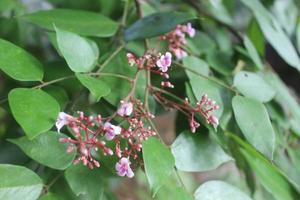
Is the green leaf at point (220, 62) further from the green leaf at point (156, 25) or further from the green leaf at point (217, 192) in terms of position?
the green leaf at point (217, 192)

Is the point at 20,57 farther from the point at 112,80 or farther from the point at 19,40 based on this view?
the point at 19,40

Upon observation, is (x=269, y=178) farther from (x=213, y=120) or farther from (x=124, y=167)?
(x=124, y=167)

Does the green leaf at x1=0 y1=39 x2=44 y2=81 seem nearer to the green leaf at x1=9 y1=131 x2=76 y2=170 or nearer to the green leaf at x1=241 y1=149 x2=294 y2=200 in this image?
the green leaf at x1=9 y1=131 x2=76 y2=170

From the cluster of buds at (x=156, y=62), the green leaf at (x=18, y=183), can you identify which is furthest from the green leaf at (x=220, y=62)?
the green leaf at (x=18, y=183)

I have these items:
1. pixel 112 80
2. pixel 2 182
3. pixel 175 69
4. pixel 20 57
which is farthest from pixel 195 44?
pixel 2 182

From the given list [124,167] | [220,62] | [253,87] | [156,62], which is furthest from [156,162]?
[220,62]

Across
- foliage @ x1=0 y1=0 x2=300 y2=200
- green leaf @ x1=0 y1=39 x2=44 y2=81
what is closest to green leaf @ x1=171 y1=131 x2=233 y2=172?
foliage @ x1=0 y1=0 x2=300 y2=200
